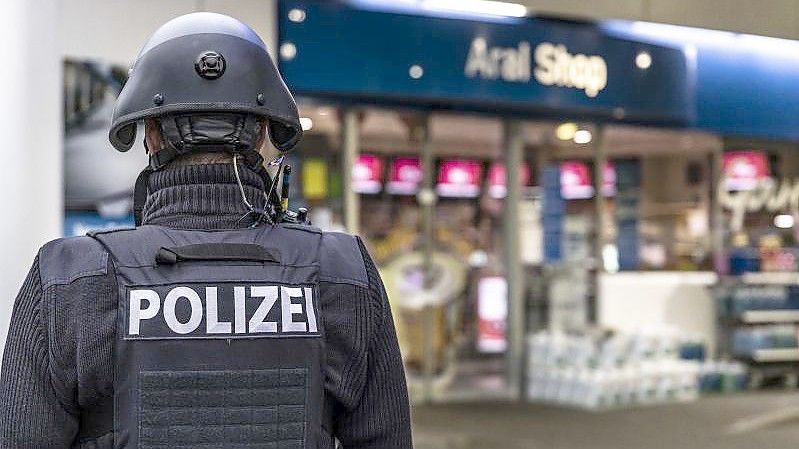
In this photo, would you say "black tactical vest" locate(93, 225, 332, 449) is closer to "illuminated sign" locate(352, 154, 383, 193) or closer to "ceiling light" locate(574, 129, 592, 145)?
"illuminated sign" locate(352, 154, 383, 193)

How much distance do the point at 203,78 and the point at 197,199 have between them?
20cm

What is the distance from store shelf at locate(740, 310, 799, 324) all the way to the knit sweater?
939 cm

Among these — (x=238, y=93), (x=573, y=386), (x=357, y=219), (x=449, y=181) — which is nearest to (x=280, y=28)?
(x=357, y=219)

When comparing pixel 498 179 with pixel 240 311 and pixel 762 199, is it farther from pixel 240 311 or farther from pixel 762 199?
pixel 240 311

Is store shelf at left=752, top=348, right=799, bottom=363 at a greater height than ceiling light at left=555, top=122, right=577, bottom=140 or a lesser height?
lesser

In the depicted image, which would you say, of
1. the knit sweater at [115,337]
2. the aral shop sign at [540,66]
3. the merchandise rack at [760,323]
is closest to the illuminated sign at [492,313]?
the aral shop sign at [540,66]

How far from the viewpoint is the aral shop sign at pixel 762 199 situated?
35.2 feet

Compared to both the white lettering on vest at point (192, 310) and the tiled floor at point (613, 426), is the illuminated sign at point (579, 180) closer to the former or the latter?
the tiled floor at point (613, 426)

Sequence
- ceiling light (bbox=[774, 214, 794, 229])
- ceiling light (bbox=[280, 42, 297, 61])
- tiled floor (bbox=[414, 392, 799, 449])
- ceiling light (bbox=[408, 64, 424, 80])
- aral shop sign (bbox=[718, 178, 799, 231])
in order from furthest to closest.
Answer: ceiling light (bbox=[774, 214, 794, 229])
aral shop sign (bbox=[718, 178, 799, 231])
ceiling light (bbox=[408, 64, 424, 80])
tiled floor (bbox=[414, 392, 799, 449])
ceiling light (bbox=[280, 42, 297, 61])

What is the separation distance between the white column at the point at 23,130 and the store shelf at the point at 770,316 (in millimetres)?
8117

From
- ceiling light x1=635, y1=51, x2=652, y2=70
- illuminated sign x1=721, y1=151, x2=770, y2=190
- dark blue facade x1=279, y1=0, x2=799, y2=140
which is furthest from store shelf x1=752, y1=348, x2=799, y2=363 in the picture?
ceiling light x1=635, y1=51, x2=652, y2=70

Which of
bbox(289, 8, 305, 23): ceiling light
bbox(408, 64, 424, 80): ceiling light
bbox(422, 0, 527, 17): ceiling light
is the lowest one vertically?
bbox(408, 64, 424, 80): ceiling light

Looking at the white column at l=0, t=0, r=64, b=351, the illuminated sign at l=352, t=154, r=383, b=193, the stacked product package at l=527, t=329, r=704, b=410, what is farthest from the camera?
the stacked product package at l=527, t=329, r=704, b=410

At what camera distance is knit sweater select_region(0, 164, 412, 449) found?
164 centimetres
